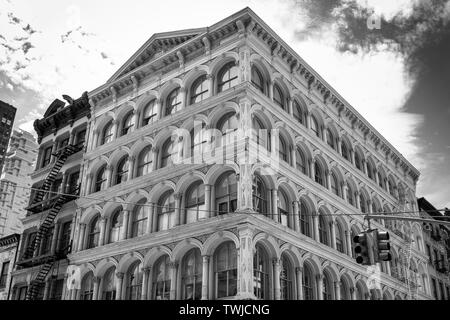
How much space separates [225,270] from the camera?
2259 cm

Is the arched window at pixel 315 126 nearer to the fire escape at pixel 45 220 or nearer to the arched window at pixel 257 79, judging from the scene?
the arched window at pixel 257 79

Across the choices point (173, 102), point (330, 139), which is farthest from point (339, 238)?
point (173, 102)

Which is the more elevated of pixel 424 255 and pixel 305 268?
pixel 424 255

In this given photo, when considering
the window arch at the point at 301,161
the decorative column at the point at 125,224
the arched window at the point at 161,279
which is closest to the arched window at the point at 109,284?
the decorative column at the point at 125,224

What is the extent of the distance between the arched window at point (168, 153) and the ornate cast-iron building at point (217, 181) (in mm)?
67

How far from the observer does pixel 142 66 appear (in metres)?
31.2

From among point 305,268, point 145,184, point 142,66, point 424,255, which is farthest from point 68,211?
point 424,255

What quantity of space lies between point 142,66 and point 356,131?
1656 centimetres

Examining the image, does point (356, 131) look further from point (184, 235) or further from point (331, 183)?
point (184, 235)

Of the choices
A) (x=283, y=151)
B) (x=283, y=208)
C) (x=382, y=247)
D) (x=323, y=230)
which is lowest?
(x=382, y=247)

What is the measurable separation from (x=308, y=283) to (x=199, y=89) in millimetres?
12298

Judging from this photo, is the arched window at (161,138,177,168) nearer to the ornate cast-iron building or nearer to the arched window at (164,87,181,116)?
the ornate cast-iron building

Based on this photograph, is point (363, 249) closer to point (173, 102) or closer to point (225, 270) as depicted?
point (225, 270)

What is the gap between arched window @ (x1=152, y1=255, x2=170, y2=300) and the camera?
24805 mm
